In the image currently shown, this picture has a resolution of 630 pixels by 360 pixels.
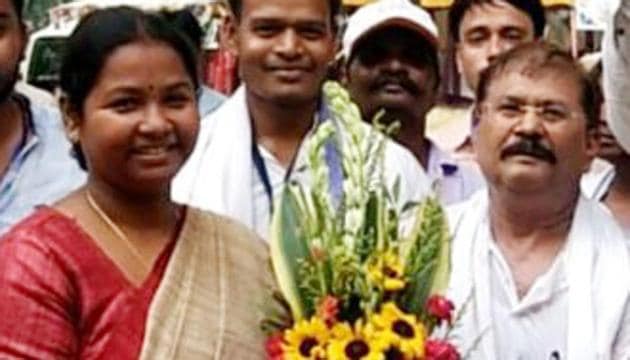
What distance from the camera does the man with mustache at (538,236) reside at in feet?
9.85

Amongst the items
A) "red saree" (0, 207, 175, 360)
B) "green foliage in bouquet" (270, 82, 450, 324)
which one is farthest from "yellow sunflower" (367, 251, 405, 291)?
"red saree" (0, 207, 175, 360)

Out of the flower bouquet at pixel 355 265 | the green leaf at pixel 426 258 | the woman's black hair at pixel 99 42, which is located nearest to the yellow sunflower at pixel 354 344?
the flower bouquet at pixel 355 265

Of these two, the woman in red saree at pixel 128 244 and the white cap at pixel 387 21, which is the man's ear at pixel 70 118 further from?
the white cap at pixel 387 21

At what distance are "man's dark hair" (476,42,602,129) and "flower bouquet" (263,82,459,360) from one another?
59 cm

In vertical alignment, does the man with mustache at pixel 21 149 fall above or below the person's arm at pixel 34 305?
above

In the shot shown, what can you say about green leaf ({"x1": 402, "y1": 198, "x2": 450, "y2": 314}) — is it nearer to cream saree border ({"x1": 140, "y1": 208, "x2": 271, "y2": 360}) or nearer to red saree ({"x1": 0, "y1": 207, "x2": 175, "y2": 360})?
cream saree border ({"x1": 140, "y1": 208, "x2": 271, "y2": 360})

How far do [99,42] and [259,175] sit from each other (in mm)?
806

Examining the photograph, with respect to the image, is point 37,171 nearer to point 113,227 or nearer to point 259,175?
point 259,175

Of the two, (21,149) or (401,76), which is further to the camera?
(401,76)

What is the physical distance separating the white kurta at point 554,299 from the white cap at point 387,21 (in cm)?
93

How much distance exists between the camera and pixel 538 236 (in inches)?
124

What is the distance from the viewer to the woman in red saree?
244 centimetres

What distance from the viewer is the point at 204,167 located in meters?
3.38

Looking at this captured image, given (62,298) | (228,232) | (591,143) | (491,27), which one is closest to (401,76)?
(491,27)
